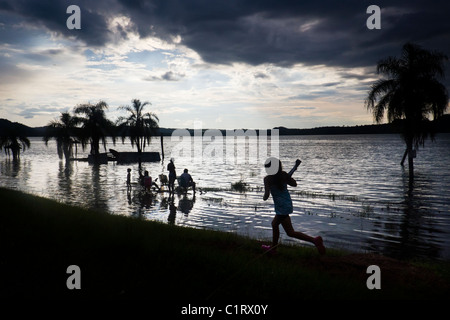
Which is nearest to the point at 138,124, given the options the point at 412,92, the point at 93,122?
the point at 93,122

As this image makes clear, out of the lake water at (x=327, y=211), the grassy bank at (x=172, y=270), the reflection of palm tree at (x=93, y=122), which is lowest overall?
the lake water at (x=327, y=211)

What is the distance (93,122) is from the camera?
4700cm

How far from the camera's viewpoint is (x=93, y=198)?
1908cm

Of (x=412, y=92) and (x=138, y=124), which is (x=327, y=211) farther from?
(x=138, y=124)

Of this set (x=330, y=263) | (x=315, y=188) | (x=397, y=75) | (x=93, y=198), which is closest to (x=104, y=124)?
(x=93, y=198)

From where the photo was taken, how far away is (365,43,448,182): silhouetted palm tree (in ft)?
81.9

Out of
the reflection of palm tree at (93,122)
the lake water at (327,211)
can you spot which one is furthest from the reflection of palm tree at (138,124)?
the lake water at (327,211)

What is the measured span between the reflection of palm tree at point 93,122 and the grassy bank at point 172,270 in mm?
41892

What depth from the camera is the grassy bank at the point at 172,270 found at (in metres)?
4.79

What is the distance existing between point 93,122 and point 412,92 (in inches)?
1630

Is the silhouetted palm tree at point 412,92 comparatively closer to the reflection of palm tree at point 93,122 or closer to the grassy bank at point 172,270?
the grassy bank at point 172,270

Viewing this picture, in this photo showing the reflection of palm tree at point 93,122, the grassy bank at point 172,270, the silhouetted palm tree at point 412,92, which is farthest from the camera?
the reflection of palm tree at point 93,122
